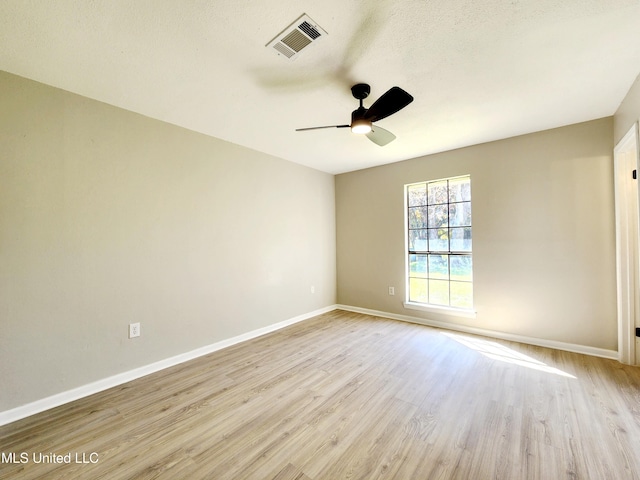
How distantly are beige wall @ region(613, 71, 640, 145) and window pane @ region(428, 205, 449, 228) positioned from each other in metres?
1.77

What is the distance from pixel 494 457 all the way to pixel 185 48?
3126 mm

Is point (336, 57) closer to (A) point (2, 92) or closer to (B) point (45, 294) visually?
(A) point (2, 92)

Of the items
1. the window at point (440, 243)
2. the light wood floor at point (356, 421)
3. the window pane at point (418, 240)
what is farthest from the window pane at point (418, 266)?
the light wood floor at point (356, 421)

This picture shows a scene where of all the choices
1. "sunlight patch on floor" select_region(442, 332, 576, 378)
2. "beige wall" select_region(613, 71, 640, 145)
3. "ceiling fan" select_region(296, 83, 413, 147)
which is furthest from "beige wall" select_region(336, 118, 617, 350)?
"ceiling fan" select_region(296, 83, 413, 147)

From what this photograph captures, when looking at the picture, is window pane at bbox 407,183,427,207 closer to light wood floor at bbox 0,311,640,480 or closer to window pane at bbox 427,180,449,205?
window pane at bbox 427,180,449,205

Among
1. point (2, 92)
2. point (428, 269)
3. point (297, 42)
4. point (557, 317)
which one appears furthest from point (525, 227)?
point (2, 92)

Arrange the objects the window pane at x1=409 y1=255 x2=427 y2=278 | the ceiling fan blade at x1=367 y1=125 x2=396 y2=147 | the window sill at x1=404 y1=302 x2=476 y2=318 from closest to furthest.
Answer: the ceiling fan blade at x1=367 y1=125 x2=396 y2=147 < the window sill at x1=404 y1=302 x2=476 y2=318 < the window pane at x1=409 y1=255 x2=427 y2=278

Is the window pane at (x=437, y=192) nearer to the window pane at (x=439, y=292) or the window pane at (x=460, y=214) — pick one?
the window pane at (x=460, y=214)

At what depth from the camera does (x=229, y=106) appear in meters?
2.40

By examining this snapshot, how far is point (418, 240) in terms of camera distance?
409 centimetres

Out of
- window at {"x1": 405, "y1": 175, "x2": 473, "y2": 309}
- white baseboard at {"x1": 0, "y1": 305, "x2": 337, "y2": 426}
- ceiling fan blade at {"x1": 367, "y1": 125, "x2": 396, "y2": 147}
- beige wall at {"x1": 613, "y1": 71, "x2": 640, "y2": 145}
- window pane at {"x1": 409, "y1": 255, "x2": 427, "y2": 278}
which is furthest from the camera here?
window pane at {"x1": 409, "y1": 255, "x2": 427, "y2": 278}

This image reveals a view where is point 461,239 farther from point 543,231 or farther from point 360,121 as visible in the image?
point 360,121

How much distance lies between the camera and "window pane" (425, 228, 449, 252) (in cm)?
381

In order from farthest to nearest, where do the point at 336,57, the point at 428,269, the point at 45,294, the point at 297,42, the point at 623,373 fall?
the point at 428,269
the point at 623,373
the point at 45,294
the point at 336,57
the point at 297,42
